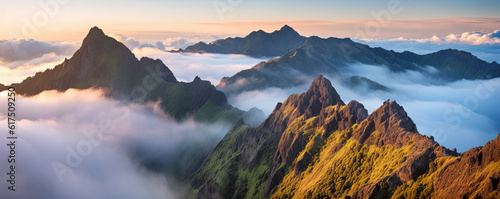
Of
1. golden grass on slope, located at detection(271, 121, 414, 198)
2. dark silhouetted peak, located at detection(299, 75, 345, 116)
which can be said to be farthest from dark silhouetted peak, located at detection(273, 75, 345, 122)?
golden grass on slope, located at detection(271, 121, 414, 198)

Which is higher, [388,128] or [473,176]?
[388,128]

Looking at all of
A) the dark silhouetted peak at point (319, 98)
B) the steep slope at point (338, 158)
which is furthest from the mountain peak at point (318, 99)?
the steep slope at point (338, 158)

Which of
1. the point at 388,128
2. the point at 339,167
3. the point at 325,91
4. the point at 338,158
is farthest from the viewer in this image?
the point at 325,91

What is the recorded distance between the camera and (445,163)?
2778 inches

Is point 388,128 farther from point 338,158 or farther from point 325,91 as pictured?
point 325,91

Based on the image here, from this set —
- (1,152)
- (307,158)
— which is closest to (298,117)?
(307,158)

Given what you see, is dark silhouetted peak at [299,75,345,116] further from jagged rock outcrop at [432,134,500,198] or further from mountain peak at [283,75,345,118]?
jagged rock outcrop at [432,134,500,198]

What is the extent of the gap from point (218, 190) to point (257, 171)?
85.4ft

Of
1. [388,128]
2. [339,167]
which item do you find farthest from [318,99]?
[388,128]

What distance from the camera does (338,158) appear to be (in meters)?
113

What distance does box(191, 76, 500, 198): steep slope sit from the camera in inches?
2859

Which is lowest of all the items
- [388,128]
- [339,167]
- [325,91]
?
[339,167]

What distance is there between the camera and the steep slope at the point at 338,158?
72.6m

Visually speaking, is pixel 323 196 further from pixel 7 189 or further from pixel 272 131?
pixel 7 189
